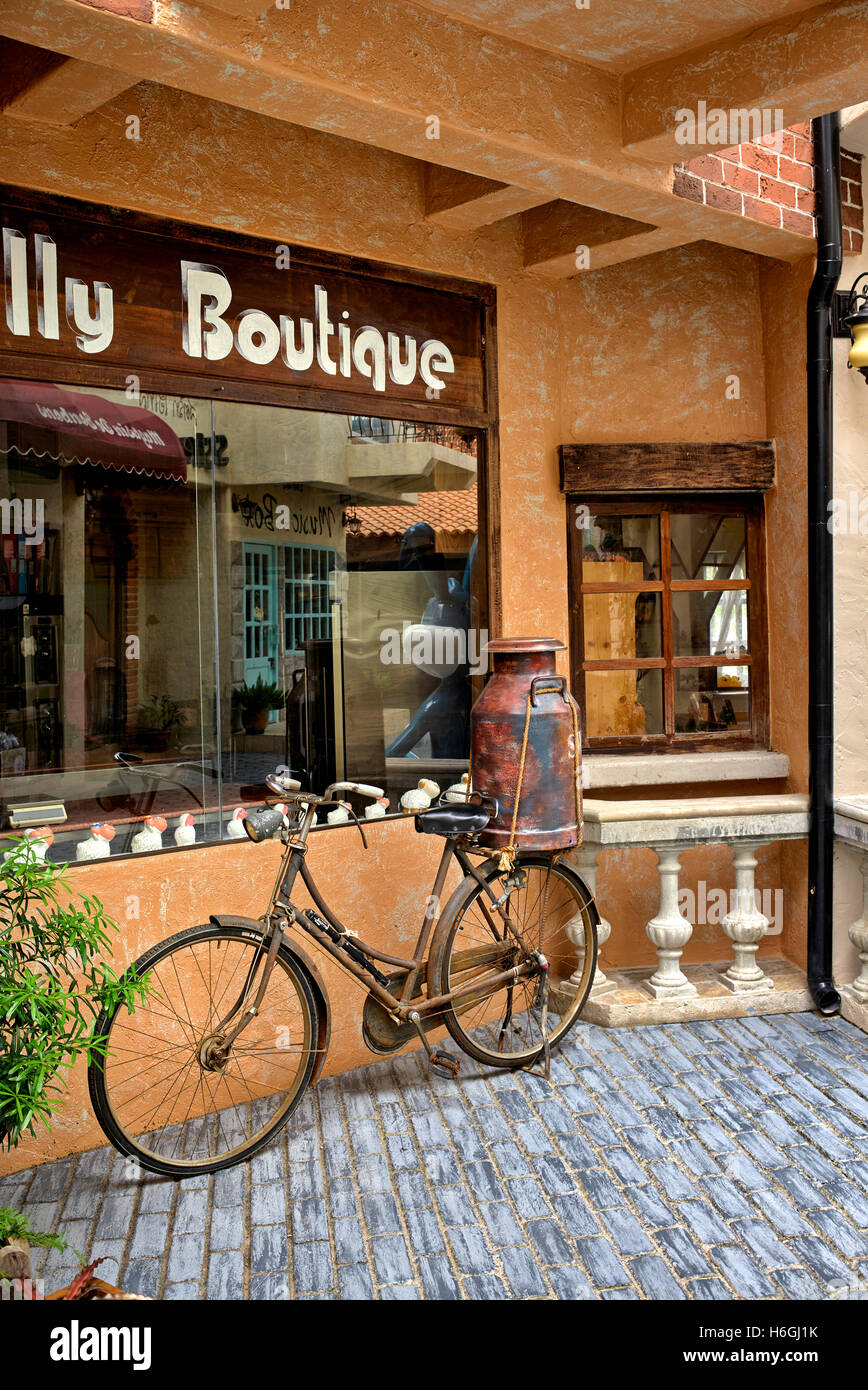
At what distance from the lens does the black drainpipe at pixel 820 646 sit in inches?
209

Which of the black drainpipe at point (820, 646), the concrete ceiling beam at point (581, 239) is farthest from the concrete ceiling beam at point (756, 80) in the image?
the black drainpipe at point (820, 646)

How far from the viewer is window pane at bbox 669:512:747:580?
5883mm

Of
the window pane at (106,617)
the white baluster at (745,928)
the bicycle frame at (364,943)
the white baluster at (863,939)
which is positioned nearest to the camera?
the bicycle frame at (364,943)

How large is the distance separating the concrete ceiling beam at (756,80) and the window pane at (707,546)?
6.73 ft

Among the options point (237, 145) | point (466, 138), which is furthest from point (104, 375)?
point (466, 138)

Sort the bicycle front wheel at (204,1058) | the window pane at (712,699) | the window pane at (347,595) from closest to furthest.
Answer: the bicycle front wheel at (204,1058)
the window pane at (347,595)
the window pane at (712,699)

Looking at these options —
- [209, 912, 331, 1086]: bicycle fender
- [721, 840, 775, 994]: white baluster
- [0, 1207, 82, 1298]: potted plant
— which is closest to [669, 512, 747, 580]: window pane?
[721, 840, 775, 994]: white baluster

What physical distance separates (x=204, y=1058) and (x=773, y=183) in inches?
171

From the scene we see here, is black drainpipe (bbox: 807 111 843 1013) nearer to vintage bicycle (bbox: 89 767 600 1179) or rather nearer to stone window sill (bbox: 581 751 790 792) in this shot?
stone window sill (bbox: 581 751 790 792)

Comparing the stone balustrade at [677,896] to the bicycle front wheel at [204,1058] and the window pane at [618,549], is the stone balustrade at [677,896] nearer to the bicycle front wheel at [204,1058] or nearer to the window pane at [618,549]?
the window pane at [618,549]

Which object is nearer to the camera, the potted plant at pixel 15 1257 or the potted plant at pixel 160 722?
the potted plant at pixel 15 1257

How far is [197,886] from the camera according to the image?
4.44 meters

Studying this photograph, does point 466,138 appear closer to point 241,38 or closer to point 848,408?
point 241,38

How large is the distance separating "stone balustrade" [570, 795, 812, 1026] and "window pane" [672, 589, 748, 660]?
86 cm
